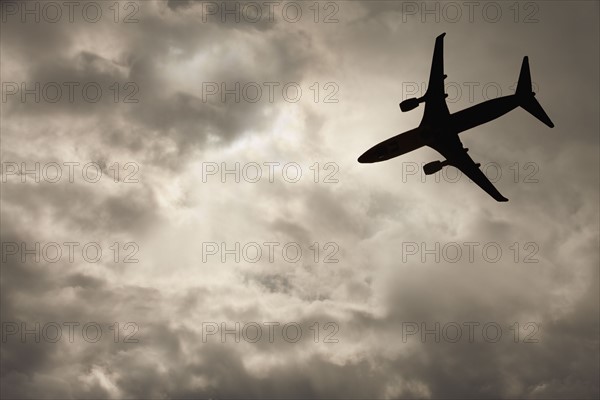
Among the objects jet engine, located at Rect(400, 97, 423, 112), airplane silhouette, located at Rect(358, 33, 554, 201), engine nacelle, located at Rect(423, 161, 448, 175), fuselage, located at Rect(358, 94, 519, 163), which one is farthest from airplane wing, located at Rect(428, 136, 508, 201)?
jet engine, located at Rect(400, 97, 423, 112)

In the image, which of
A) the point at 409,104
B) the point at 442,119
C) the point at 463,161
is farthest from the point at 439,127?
the point at 463,161

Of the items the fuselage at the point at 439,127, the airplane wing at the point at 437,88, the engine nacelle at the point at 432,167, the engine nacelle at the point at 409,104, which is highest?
the airplane wing at the point at 437,88

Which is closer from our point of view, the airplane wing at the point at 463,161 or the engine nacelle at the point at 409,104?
the engine nacelle at the point at 409,104

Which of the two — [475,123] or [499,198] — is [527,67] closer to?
[475,123]

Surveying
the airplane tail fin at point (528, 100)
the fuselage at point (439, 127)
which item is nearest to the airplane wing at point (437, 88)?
the fuselage at point (439, 127)

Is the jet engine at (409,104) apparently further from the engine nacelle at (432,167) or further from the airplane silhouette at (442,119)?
the engine nacelle at (432,167)

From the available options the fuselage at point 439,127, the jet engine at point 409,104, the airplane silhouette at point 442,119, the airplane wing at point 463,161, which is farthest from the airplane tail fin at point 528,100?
the jet engine at point 409,104

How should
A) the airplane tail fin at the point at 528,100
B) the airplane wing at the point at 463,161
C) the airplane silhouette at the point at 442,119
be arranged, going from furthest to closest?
1. the airplane wing at the point at 463,161
2. the airplane tail fin at the point at 528,100
3. the airplane silhouette at the point at 442,119

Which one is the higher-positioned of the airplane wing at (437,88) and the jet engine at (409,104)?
the airplane wing at (437,88)

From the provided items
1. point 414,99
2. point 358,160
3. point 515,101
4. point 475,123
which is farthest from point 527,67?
point 358,160

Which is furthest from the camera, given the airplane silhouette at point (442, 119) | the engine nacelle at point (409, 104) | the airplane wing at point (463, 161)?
the airplane wing at point (463, 161)
